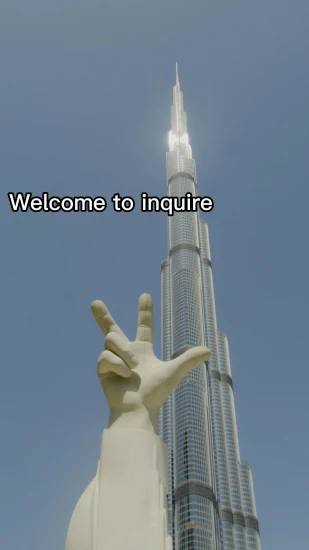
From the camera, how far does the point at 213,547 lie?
62.7 m

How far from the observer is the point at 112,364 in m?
7.12

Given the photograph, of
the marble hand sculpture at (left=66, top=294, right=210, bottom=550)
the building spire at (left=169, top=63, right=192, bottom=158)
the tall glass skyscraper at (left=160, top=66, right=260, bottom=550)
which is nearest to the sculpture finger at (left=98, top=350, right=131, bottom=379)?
the marble hand sculpture at (left=66, top=294, right=210, bottom=550)

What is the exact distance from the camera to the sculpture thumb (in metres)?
7.52

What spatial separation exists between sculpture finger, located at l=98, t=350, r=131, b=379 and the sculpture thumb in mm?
678

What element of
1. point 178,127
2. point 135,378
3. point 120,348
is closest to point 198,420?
point 178,127

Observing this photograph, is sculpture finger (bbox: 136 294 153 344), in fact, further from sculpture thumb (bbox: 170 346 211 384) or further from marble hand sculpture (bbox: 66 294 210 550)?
sculpture thumb (bbox: 170 346 211 384)

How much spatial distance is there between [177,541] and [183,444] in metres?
10.5

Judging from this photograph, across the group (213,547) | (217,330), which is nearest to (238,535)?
(213,547)

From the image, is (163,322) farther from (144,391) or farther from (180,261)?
(144,391)

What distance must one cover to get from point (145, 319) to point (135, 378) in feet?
3.66

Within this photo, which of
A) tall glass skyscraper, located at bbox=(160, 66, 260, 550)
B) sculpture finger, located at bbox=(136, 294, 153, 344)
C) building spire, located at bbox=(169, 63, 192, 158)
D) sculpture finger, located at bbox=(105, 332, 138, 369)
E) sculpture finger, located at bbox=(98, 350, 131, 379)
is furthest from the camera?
building spire, located at bbox=(169, 63, 192, 158)

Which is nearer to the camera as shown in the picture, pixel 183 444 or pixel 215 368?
pixel 183 444

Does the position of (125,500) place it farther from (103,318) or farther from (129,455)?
(103,318)

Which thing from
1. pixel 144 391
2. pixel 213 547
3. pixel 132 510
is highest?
pixel 213 547
